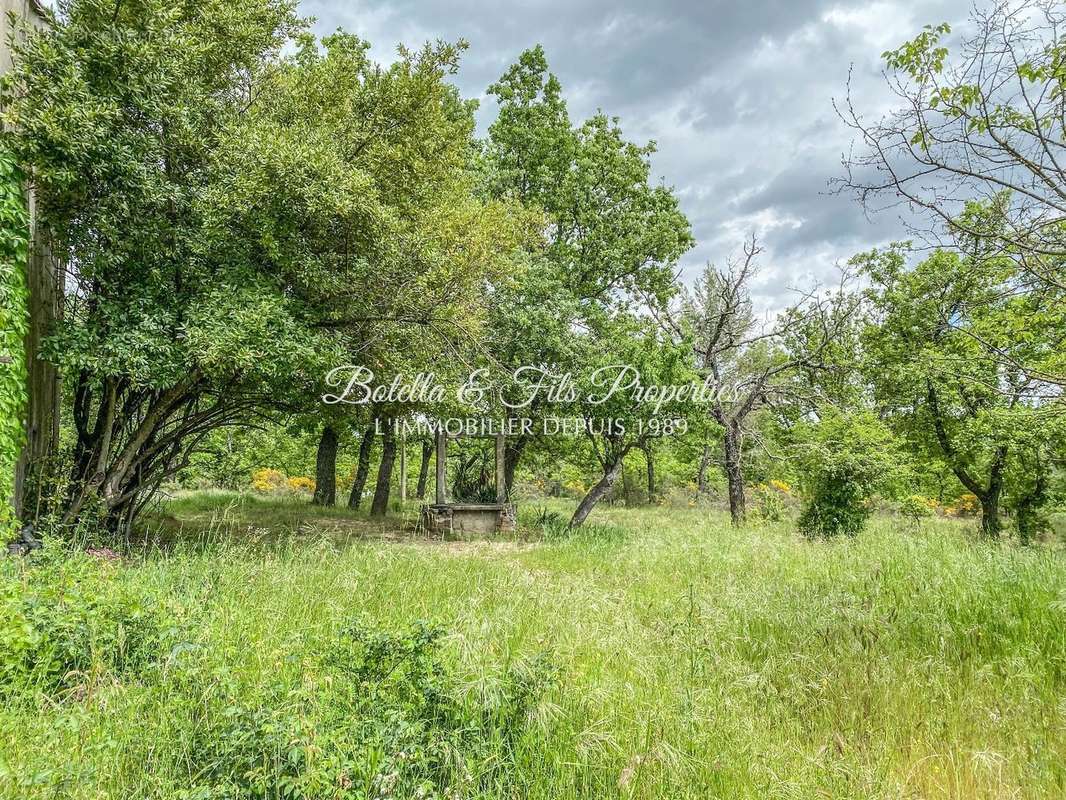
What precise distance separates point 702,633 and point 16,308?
21.8ft

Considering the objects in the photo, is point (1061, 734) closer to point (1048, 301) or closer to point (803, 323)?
point (1048, 301)

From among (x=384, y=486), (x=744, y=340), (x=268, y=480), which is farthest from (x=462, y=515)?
(x=268, y=480)

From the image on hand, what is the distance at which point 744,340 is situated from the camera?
1238cm

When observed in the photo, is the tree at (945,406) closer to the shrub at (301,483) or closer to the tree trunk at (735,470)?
the tree trunk at (735,470)

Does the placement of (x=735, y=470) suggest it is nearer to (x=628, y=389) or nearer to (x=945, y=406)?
(x=628, y=389)

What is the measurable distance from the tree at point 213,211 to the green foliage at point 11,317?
0.40 meters

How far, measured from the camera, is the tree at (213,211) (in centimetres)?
556

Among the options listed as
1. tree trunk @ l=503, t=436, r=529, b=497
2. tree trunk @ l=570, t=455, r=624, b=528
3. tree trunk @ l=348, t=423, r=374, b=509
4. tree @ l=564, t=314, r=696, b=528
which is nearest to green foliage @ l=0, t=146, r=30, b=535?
tree @ l=564, t=314, r=696, b=528

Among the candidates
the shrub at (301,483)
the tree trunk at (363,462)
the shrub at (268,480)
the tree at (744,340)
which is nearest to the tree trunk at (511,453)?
the tree trunk at (363,462)

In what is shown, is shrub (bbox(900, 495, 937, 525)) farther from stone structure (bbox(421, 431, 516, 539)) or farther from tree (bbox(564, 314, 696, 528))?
stone structure (bbox(421, 431, 516, 539))

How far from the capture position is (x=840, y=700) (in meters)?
3.27

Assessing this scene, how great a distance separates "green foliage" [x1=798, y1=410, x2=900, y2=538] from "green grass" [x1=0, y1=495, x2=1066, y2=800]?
143 inches

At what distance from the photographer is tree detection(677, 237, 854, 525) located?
11.1 m

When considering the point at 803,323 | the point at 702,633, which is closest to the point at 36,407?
the point at 702,633
